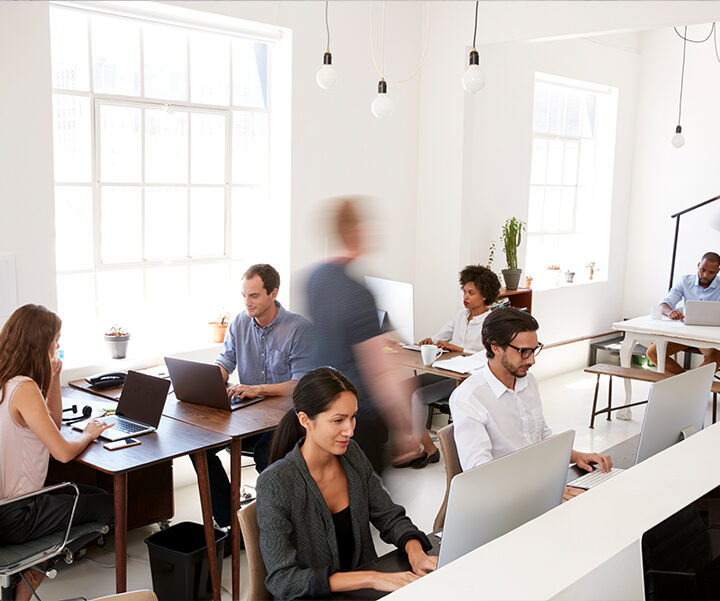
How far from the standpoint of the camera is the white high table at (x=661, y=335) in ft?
19.1

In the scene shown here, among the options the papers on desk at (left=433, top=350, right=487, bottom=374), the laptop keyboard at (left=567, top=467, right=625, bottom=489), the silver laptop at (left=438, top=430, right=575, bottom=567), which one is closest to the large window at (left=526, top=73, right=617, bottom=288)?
the papers on desk at (left=433, top=350, right=487, bottom=374)

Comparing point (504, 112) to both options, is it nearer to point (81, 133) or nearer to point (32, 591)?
point (81, 133)

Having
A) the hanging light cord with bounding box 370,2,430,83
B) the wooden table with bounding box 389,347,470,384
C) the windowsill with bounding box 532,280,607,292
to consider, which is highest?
the hanging light cord with bounding box 370,2,430,83

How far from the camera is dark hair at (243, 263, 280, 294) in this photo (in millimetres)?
4074

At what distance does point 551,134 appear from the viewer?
7910 millimetres

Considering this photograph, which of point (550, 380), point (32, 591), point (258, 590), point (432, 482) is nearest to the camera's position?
point (258, 590)

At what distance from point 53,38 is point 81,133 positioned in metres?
0.53

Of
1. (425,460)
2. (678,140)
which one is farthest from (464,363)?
(678,140)

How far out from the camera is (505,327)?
295cm

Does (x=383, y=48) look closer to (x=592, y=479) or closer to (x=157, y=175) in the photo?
(x=157, y=175)

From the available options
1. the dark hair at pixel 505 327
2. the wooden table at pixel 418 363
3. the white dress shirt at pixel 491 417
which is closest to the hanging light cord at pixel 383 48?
the wooden table at pixel 418 363

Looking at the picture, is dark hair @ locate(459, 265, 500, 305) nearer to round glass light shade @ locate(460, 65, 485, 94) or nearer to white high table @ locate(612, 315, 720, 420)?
round glass light shade @ locate(460, 65, 485, 94)

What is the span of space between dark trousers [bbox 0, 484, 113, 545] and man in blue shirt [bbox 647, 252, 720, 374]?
4925mm

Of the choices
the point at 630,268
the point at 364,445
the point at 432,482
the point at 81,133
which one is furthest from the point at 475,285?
the point at 630,268
